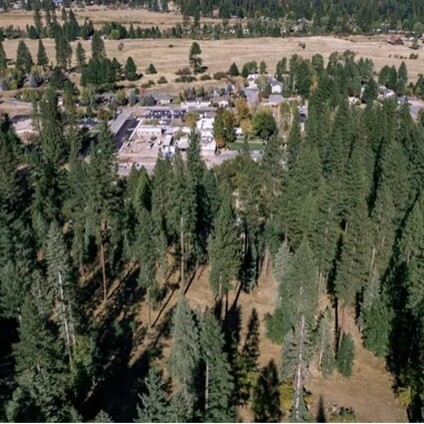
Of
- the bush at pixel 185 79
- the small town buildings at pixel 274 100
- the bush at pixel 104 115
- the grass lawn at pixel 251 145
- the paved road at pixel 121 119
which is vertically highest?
the bush at pixel 104 115

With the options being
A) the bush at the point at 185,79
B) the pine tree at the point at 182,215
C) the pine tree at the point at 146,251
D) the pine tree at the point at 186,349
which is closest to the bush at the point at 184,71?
the bush at the point at 185,79

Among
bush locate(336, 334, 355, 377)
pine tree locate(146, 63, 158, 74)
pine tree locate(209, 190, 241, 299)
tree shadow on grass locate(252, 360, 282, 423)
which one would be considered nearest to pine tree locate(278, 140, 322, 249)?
pine tree locate(209, 190, 241, 299)

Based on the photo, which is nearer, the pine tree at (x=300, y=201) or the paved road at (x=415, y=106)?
the pine tree at (x=300, y=201)

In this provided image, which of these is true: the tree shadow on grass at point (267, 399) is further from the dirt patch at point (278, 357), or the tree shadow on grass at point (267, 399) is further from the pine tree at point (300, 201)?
the pine tree at point (300, 201)

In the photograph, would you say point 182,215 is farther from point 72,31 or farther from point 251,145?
point 72,31

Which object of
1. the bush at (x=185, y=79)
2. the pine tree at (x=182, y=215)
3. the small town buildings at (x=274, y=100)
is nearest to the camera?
the pine tree at (x=182, y=215)

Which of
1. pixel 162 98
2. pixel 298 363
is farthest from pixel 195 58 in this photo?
pixel 298 363

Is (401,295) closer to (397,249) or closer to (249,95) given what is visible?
(397,249)

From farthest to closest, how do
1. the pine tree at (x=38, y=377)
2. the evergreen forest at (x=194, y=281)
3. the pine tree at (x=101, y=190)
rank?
the pine tree at (x=101, y=190)
the evergreen forest at (x=194, y=281)
the pine tree at (x=38, y=377)
